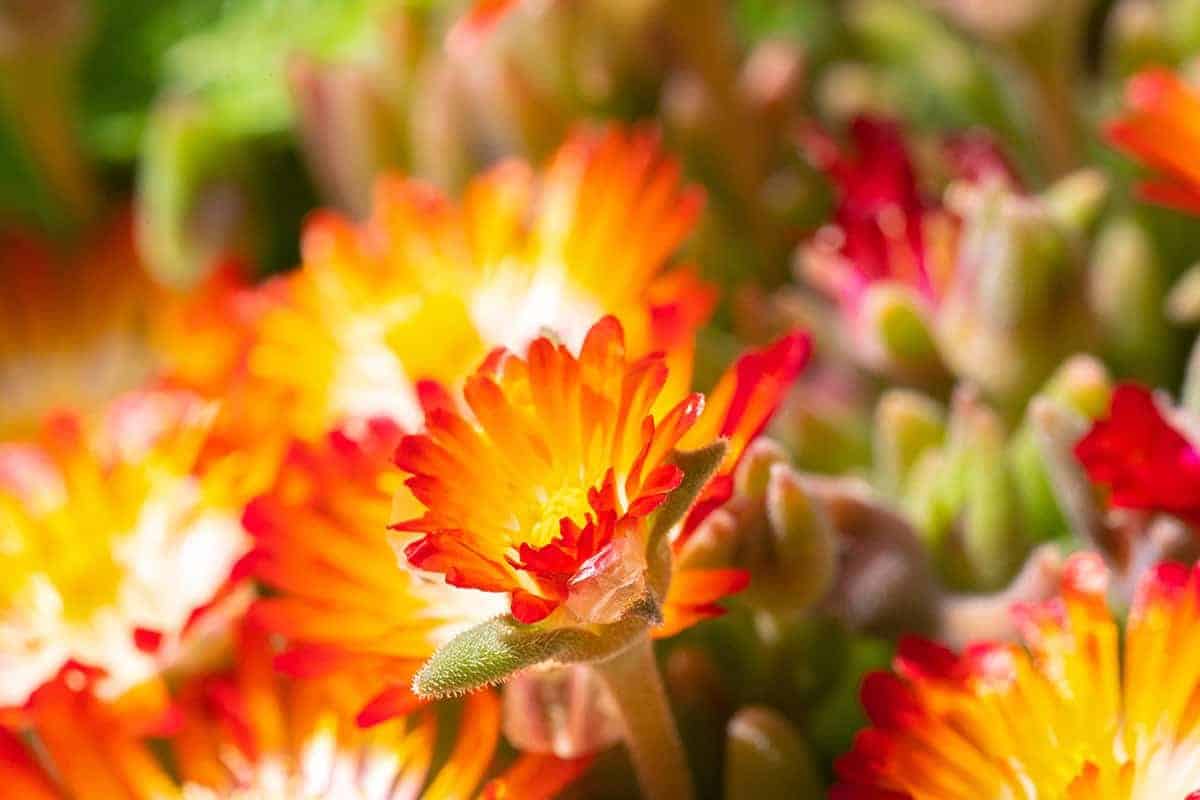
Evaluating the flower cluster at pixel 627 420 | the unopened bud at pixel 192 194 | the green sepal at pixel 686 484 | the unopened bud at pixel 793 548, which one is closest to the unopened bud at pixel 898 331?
the flower cluster at pixel 627 420

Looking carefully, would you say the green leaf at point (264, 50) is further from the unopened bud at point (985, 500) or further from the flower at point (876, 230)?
the unopened bud at point (985, 500)

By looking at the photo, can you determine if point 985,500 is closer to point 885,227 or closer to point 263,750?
point 885,227

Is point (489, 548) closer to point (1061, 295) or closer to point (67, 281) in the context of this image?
point (1061, 295)

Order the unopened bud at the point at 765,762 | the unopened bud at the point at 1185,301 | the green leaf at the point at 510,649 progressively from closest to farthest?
the green leaf at the point at 510,649 → the unopened bud at the point at 765,762 → the unopened bud at the point at 1185,301

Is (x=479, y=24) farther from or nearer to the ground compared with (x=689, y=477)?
farther from the ground

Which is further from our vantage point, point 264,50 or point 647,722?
point 264,50

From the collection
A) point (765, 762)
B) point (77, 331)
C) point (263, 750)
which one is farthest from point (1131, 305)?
point (77, 331)
